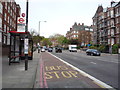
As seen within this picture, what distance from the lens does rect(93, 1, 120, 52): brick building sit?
4678 cm

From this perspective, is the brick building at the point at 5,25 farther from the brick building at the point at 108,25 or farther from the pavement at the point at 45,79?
the brick building at the point at 108,25

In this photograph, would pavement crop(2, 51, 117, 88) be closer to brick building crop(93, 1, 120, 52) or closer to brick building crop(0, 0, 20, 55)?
brick building crop(0, 0, 20, 55)

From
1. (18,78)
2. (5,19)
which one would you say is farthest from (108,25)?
(18,78)

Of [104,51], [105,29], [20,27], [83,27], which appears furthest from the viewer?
[83,27]

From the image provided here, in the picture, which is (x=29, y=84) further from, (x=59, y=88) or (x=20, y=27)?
(x=20, y=27)

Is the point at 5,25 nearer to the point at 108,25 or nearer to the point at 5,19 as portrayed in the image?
the point at 5,19

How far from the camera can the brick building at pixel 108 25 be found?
Result: 46.8 meters

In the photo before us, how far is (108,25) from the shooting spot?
171ft

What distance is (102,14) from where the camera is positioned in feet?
188

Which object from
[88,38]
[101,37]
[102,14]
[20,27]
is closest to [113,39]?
[101,37]

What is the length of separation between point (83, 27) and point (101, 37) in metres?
51.1

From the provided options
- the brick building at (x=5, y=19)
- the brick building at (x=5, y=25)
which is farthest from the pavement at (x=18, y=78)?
the brick building at (x=5, y=19)

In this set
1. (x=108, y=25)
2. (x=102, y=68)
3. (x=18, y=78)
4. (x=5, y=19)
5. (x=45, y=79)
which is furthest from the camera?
(x=108, y=25)

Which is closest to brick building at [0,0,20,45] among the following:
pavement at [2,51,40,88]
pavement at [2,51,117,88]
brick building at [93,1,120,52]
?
pavement at [2,51,40,88]
